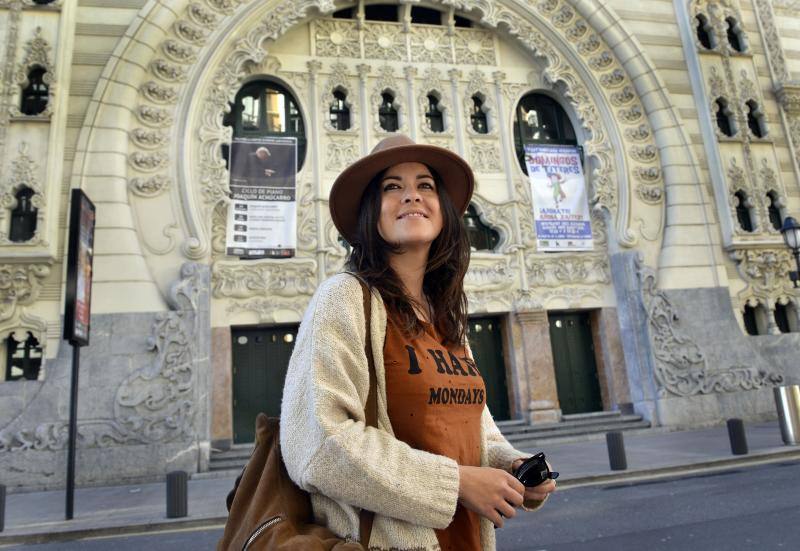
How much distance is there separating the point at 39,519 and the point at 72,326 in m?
2.86

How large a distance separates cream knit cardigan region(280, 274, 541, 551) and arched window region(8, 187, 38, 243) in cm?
1352

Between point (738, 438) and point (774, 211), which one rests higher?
point (774, 211)

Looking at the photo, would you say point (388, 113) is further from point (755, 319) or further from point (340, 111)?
point (755, 319)

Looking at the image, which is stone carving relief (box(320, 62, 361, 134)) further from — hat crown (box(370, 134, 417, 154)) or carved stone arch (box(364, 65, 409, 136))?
hat crown (box(370, 134, 417, 154))

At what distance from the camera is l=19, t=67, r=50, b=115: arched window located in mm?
13172

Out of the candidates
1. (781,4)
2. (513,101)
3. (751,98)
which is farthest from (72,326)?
(781,4)

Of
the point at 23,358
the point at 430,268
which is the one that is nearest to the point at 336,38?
the point at 23,358

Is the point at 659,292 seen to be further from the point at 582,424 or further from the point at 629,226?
the point at 582,424

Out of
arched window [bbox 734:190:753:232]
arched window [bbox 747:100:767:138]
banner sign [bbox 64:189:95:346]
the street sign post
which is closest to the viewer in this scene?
the street sign post

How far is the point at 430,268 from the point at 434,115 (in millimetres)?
15498

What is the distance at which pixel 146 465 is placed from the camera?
11422mm

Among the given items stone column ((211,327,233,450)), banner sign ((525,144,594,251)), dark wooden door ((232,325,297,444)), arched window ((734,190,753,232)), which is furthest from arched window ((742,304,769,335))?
stone column ((211,327,233,450))

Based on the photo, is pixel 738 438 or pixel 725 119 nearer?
pixel 738 438

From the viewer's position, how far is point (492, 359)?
15.5m
